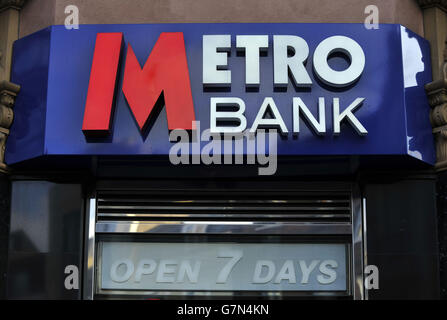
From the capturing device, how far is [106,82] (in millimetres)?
9789

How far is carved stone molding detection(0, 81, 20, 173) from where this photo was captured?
33.1 ft

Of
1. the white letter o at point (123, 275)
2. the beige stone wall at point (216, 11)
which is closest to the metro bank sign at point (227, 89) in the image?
the beige stone wall at point (216, 11)

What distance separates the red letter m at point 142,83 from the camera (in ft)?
31.8

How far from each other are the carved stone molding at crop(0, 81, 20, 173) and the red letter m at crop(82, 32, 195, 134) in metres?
1.05

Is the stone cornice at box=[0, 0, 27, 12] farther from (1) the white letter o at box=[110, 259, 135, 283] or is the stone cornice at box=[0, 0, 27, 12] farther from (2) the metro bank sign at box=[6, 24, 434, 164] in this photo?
(1) the white letter o at box=[110, 259, 135, 283]

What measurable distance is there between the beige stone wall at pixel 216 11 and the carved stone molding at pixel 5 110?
82 cm

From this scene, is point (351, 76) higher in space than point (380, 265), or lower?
higher

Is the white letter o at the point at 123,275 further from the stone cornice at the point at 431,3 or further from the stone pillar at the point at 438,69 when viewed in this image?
the stone cornice at the point at 431,3

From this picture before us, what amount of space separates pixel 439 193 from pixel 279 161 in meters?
1.86

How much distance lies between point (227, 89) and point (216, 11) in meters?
1.10

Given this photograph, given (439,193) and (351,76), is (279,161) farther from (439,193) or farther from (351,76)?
(439,193)

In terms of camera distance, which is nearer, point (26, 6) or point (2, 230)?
point (2, 230)
